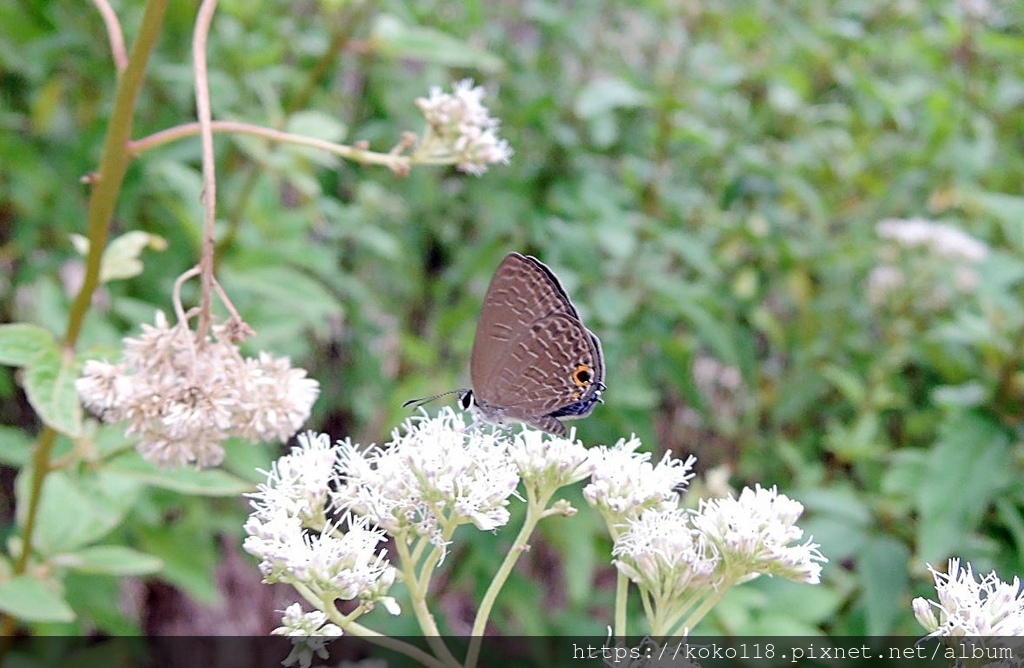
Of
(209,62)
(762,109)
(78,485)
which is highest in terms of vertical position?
(762,109)

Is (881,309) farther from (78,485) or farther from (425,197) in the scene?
(78,485)

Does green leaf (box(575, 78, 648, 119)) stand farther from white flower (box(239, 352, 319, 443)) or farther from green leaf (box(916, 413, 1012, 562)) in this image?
white flower (box(239, 352, 319, 443))

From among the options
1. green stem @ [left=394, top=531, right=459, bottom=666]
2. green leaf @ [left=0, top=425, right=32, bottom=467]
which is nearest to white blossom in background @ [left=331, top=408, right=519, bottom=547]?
green stem @ [left=394, top=531, right=459, bottom=666]

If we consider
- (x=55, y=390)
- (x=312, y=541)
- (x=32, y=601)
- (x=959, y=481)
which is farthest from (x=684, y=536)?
(x=959, y=481)

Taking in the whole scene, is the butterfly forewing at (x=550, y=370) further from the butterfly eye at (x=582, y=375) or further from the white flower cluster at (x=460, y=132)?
the white flower cluster at (x=460, y=132)

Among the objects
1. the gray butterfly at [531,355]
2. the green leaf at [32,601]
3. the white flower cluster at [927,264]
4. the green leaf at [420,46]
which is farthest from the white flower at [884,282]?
the green leaf at [32,601]

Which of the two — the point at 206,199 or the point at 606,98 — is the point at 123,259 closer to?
the point at 206,199

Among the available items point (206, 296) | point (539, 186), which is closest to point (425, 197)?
point (539, 186)
